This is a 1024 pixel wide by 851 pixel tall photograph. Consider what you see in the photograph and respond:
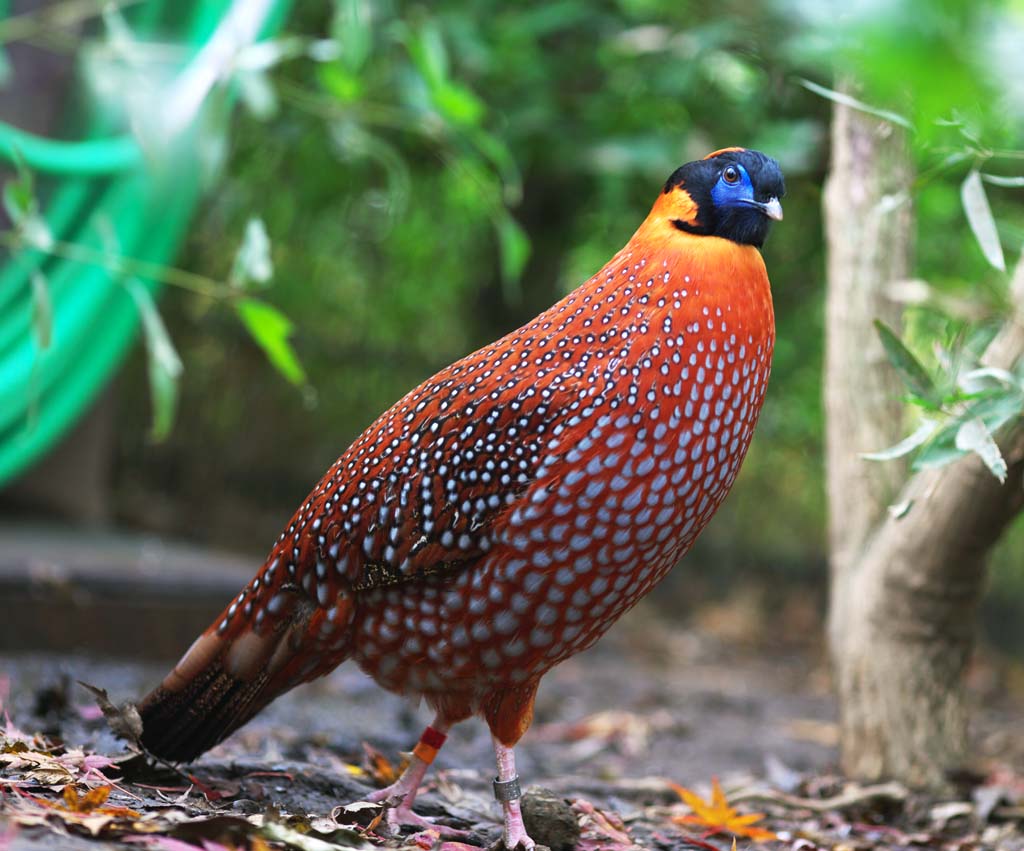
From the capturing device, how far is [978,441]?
2268 mm

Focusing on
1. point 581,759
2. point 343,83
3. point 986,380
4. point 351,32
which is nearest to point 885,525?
point 986,380

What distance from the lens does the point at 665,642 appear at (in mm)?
6688

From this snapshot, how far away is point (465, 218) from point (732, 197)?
17.6ft

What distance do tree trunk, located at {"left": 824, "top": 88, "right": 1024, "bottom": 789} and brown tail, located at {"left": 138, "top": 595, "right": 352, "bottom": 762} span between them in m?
1.52

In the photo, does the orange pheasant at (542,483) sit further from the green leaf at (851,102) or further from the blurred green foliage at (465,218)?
the blurred green foliage at (465,218)

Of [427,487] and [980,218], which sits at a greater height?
[980,218]

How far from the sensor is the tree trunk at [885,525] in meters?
3.02

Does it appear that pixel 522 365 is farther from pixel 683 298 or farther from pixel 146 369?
pixel 146 369

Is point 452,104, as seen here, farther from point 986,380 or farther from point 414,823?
point 414,823

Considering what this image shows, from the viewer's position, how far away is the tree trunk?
302 centimetres

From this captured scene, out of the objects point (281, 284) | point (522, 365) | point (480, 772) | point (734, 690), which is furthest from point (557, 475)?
point (281, 284)

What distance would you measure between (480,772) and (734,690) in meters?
2.67

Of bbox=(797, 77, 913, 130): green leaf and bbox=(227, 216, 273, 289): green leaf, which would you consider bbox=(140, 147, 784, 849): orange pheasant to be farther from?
bbox=(227, 216, 273, 289): green leaf

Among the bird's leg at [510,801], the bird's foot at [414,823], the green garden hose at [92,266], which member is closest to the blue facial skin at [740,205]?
the bird's leg at [510,801]
